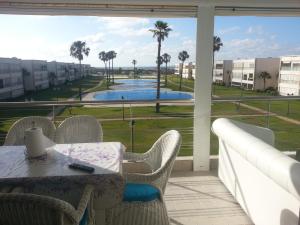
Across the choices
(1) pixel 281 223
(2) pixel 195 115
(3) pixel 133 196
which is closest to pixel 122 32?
(2) pixel 195 115

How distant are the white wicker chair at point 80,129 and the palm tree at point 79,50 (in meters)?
1.98

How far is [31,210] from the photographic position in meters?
1.24

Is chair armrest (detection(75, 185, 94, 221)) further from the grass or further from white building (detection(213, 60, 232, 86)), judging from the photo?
white building (detection(213, 60, 232, 86))

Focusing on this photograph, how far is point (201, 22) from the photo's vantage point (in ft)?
11.0

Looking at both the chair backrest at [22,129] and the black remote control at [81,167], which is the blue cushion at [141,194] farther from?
the chair backrest at [22,129]

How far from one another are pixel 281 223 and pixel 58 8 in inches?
121

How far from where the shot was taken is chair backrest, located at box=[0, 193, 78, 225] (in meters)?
1.23

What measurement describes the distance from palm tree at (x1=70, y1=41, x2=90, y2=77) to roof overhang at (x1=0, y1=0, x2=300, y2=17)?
1236 mm

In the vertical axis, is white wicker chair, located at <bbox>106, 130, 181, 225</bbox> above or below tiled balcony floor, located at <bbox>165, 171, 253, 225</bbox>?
above

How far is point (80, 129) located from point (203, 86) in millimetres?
1582

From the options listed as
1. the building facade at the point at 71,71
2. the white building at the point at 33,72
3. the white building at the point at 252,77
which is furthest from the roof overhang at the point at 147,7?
the white building at the point at 33,72

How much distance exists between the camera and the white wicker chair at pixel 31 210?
1227 millimetres

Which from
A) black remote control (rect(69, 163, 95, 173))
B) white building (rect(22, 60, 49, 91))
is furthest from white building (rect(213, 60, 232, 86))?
white building (rect(22, 60, 49, 91))

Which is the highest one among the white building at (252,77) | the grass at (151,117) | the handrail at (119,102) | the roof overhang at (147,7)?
the roof overhang at (147,7)
